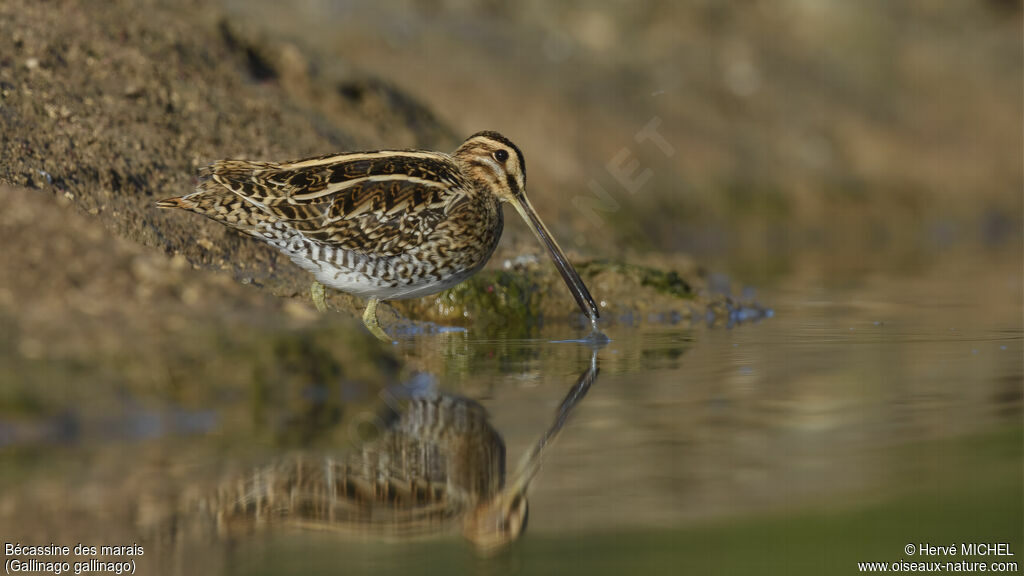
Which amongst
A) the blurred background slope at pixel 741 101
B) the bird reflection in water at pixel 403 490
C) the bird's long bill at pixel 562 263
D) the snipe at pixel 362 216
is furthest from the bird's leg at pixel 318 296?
the blurred background slope at pixel 741 101

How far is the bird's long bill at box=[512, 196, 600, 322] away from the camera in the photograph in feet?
32.9

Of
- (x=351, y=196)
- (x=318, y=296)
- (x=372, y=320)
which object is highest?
(x=351, y=196)

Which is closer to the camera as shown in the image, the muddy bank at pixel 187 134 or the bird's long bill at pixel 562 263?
the muddy bank at pixel 187 134

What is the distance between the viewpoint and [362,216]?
8.79 m

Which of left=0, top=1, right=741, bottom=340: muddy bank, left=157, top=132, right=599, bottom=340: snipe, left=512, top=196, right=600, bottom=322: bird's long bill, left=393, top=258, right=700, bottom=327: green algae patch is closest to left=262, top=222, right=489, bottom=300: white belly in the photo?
left=157, top=132, right=599, bottom=340: snipe

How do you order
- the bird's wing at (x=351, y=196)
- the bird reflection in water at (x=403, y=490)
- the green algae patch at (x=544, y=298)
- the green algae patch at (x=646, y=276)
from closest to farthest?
the bird reflection in water at (x=403, y=490)
the bird's wing at (x=351, y=196)
the green algae patch at (x=544, y=298)
the green algae patch at (x=646, y=276)

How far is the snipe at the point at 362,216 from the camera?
876 centimetres

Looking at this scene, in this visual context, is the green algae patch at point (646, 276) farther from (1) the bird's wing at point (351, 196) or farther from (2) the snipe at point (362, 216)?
(1) the bird's wing at point (351, 196)

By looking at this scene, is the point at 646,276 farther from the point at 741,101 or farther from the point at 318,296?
the point at 741,101

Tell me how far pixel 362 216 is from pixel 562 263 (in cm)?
196

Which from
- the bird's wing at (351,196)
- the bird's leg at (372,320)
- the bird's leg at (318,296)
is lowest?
the bird's leg at (372,320)

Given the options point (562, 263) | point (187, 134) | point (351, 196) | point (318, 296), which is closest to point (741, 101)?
point (187, 134)

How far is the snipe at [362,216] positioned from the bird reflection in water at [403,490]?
2176mm

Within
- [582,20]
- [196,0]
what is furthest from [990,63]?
[196,0]
